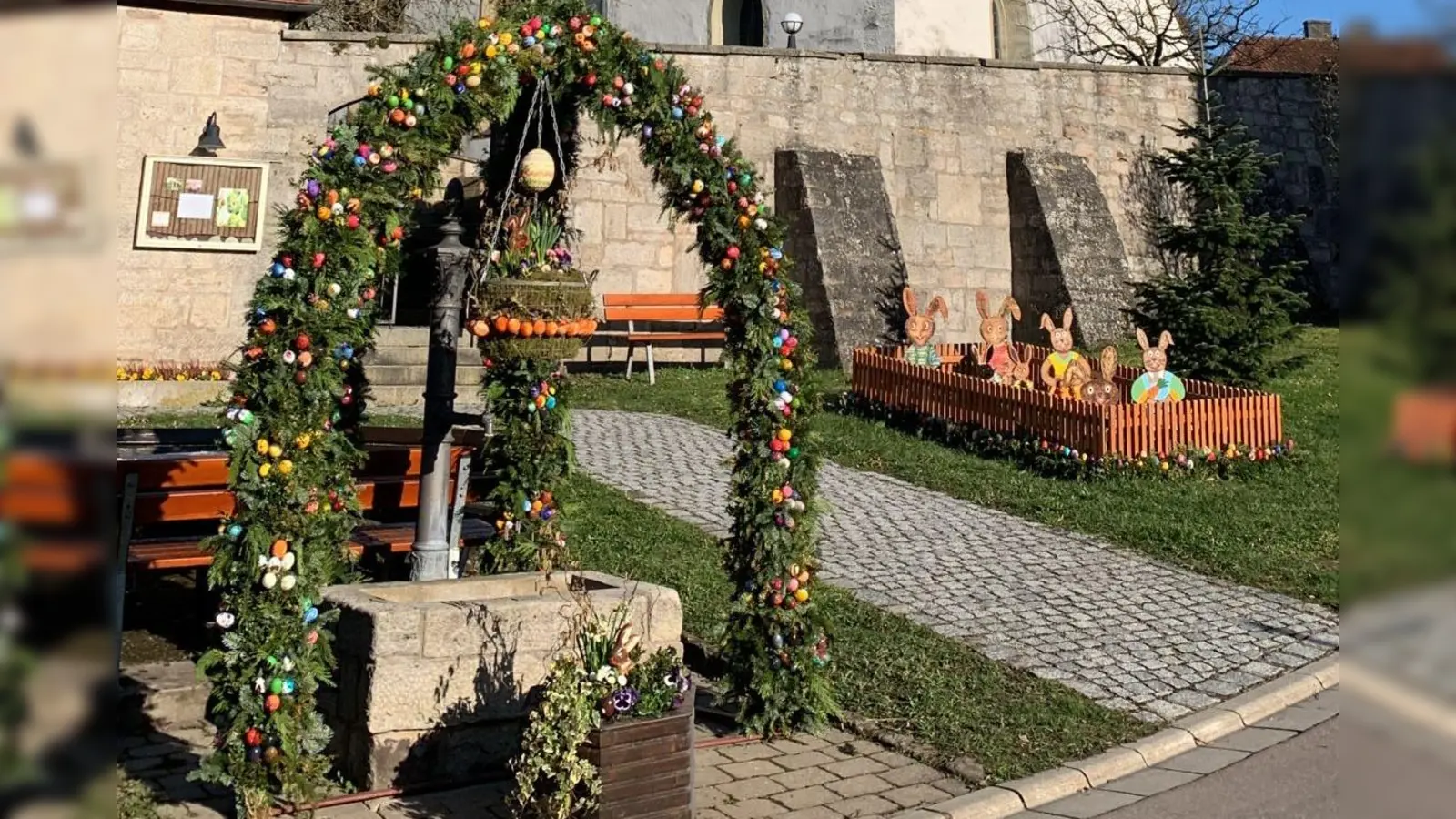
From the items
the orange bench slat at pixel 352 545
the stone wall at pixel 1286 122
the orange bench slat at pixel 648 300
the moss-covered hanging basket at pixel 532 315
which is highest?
the stone wall at pixel 1286 122

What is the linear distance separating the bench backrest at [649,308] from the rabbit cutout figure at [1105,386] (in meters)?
6.30

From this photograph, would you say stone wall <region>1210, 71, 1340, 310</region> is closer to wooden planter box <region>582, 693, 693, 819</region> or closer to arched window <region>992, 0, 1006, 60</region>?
arched window <region>992, 0, 1006, 60</region>

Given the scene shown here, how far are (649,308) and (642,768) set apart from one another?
13.3 meters

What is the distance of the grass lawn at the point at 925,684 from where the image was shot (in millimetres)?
5379

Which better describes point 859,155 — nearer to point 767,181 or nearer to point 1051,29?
point 767,181

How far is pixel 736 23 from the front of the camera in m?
23.3

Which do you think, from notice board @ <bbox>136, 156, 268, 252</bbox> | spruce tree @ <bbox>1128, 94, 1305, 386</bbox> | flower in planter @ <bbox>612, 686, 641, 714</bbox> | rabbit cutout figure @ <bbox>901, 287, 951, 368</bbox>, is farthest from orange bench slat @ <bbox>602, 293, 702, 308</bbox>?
flower in planter @ <bbox>612, 686, 641, 714</bbox>

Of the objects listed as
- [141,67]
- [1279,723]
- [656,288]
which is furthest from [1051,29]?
[1279,723]

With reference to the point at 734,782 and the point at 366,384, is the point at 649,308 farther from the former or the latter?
the point at 734,782

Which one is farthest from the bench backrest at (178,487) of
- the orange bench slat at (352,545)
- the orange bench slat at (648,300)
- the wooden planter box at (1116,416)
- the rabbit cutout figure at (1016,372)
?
the orange bench slat at (648,300)

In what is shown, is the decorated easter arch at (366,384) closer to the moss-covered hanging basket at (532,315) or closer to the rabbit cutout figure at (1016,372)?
the moss-covered hanging basket at (532,315)

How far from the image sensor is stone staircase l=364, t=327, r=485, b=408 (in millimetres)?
14219

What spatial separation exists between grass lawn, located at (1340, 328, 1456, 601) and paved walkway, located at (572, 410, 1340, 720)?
5.15 metres

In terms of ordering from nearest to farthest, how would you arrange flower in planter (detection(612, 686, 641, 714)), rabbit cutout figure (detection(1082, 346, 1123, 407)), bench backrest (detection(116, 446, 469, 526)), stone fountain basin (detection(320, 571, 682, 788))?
flower in planter (detection(612, 686, 641, 714)) → stone fountain basin (detection(320, 571, 682, 788)) → bench backrest (detection(116, 446, 469, 526)) → rabbit cutout figure (detection(1082, 346, 1123, 407))
